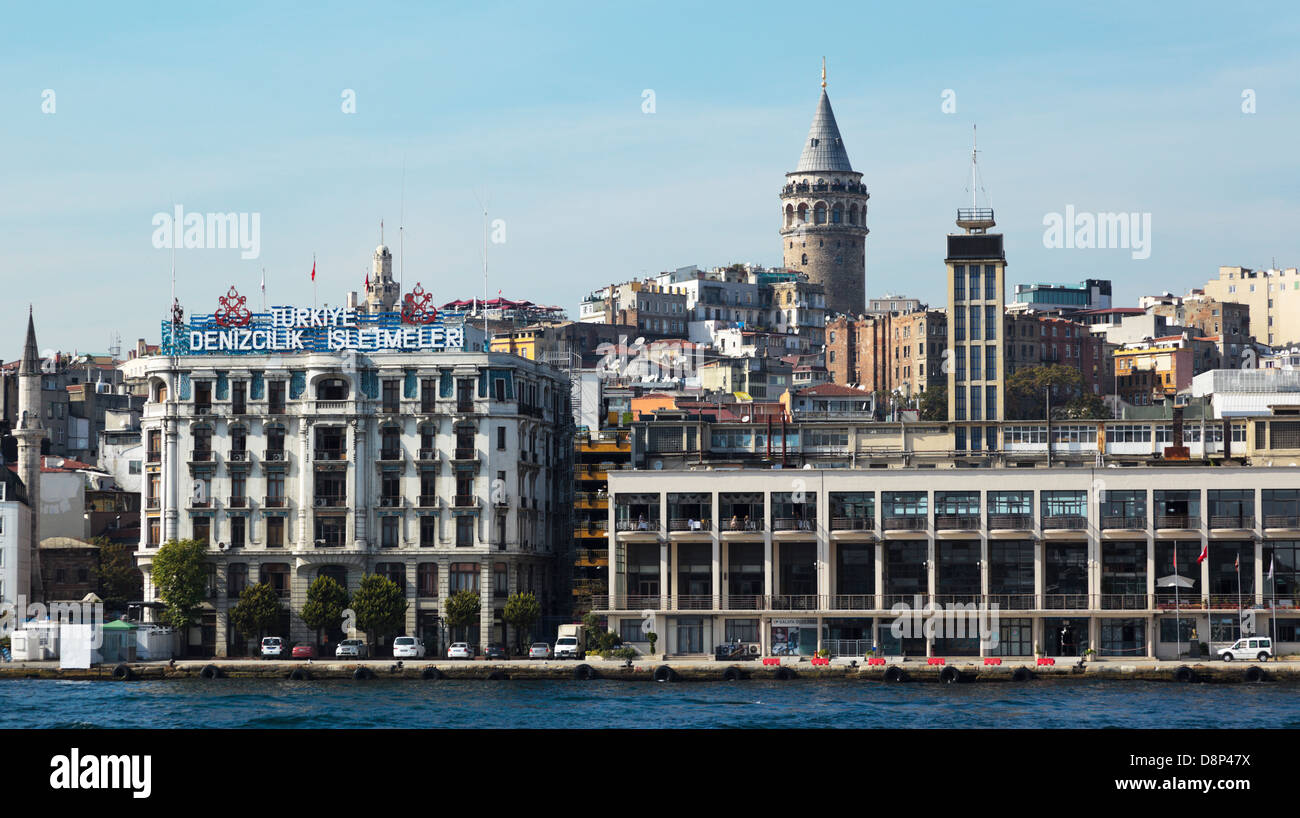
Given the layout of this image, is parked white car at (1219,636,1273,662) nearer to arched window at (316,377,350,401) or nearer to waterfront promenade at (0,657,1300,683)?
waterfront promenade at (0,657,1300,683)

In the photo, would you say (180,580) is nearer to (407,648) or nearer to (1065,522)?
(407,648)

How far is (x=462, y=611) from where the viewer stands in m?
92.3

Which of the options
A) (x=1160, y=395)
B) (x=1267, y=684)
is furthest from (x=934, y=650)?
(x=1160, y=395)

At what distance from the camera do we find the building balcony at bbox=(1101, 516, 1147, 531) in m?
85.2

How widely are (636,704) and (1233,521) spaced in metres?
33.8

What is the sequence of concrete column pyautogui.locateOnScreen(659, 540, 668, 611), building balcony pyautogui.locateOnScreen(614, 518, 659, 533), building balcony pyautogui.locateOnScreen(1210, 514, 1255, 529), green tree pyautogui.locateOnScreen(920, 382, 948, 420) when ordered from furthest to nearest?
green tree pyautogui.locateOnScreen(920, 382, 948, 420) < building balcony pyautogui.locateOnScreen(614, 518, 659, 533) < concrete column pyautogui.locateOnScreen(659, 540, 668, 611) < building balcony pyautogui.locateOnScreen(1210, 514, 1255, 529)

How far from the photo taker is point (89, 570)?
104750 mm

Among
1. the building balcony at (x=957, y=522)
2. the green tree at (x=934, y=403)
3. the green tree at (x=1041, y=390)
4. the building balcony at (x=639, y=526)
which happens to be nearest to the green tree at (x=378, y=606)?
the building balcony at (x=639, y=526)

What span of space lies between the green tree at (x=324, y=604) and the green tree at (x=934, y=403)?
74.4 m

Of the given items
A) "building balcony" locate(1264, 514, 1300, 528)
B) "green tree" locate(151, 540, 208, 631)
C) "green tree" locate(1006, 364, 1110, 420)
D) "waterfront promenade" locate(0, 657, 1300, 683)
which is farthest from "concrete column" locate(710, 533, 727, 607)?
"green tree" locate(1006, 364, 1110, 420)

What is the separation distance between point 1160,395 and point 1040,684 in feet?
371

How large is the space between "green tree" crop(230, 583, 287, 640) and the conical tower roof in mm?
32159

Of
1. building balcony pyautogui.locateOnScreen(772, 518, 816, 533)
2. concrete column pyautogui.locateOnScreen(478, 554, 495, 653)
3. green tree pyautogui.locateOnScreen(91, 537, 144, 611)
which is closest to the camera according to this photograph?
building balcony pyautogui.locateOnScreen(772, 518, 816, 533)
